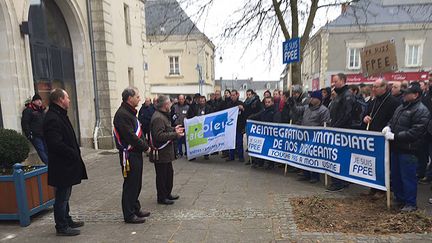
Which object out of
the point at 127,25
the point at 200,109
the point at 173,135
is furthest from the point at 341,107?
the point at 127,25

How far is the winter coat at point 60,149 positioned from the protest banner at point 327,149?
4388 mm

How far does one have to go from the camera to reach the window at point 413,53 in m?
30.8

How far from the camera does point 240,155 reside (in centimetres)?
916

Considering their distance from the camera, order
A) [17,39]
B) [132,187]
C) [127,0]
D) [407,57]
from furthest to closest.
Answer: [407,57]
[127,0]
[17,39]
[132,187]

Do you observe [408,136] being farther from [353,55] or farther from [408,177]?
[353,55]

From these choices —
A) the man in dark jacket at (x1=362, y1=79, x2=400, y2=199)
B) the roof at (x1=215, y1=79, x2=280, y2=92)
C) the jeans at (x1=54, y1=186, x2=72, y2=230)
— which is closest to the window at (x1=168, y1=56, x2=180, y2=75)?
the man in dark jacket at (x1=362, y1=79, x2=400, y2=199)

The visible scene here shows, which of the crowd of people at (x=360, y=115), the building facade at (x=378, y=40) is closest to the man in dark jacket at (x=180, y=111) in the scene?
the crowd of people at (x=360, y=115)

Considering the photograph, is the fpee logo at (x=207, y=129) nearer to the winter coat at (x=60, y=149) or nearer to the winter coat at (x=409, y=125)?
the winter coat at (x=409, y=125)

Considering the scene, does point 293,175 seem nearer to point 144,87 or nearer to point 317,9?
point 317,9

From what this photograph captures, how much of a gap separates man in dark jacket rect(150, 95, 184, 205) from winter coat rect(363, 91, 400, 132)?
10.9 feet

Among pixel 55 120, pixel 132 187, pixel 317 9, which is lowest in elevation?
pixel 132 187

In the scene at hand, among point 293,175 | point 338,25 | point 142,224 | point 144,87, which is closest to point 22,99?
point 142,224

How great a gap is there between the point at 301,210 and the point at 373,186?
50.6 inches

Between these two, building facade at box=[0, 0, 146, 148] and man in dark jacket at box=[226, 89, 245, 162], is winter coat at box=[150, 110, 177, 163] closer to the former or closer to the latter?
man in dark jacket at box=[226, 89, 245, 162]
